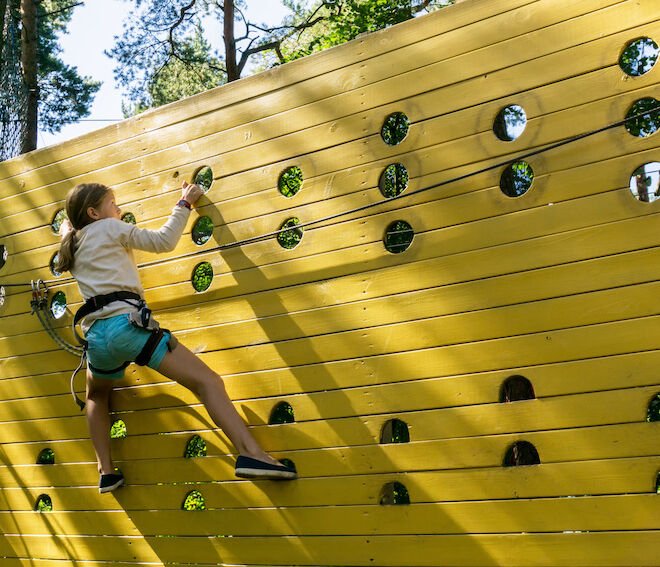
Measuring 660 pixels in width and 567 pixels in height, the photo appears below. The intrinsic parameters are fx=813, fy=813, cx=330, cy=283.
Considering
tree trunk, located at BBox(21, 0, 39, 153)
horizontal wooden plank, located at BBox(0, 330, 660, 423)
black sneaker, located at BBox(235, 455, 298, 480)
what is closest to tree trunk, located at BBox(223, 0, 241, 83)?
tree trunk, located at BBox(21, 0, 39, 153)

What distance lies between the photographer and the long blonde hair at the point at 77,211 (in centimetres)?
333

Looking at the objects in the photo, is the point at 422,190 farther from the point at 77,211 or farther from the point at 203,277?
the point at 203,277

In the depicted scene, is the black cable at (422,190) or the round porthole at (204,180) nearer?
the black cable at (422,190)

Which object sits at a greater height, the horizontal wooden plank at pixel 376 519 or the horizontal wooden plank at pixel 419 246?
the horizontal wooden plank at pixel 419 246

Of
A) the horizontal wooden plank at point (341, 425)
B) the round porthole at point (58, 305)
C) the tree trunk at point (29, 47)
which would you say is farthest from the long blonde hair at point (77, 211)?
the tree trunk at point (29, 47)

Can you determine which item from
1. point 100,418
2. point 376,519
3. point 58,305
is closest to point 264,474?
point 376,519

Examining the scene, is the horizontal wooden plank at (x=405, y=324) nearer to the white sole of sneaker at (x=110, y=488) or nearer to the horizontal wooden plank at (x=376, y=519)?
the horizontal wooden plank at (x=376, y=519)

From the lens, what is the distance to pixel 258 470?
9.82 ft

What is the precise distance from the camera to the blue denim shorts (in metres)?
3.16

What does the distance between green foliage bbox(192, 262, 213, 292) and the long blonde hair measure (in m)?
0.48

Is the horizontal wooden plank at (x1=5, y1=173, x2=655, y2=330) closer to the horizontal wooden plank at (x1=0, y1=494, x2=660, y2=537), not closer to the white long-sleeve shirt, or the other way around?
the white long-sleeve shirt

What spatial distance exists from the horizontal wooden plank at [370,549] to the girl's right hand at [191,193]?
1.38m

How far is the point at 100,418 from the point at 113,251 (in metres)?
0.75

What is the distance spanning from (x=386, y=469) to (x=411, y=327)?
0.51 meters
